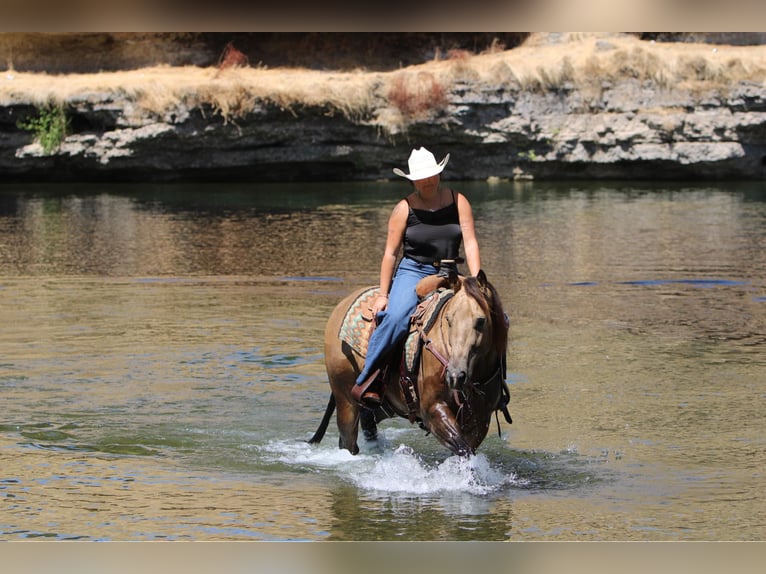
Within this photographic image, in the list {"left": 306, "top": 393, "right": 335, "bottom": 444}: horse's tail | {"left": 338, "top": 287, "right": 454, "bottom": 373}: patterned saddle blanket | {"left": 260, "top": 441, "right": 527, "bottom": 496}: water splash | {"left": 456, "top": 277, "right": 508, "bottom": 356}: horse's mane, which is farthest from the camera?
{"left": 306, "top": 393, "right": 335, "bottom": 444}: horse's tail

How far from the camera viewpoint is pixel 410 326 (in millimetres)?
7758

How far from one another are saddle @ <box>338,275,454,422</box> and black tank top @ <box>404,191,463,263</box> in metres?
0.29

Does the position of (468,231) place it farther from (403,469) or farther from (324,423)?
(324,423)

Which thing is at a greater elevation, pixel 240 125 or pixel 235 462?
pixel 240 125

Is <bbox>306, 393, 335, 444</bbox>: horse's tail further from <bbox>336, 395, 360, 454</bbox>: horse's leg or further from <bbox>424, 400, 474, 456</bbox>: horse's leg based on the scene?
<bbox>424, 400, 474, 456</bbox>: horse's leg

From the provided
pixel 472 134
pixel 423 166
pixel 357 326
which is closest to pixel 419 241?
pixel 423 166

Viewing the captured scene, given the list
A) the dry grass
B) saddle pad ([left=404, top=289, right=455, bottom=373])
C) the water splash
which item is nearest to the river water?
the water splash

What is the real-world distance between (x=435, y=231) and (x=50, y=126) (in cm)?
2601

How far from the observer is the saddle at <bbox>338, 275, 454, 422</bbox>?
753cm

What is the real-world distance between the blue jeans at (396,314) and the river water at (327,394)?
87cm
